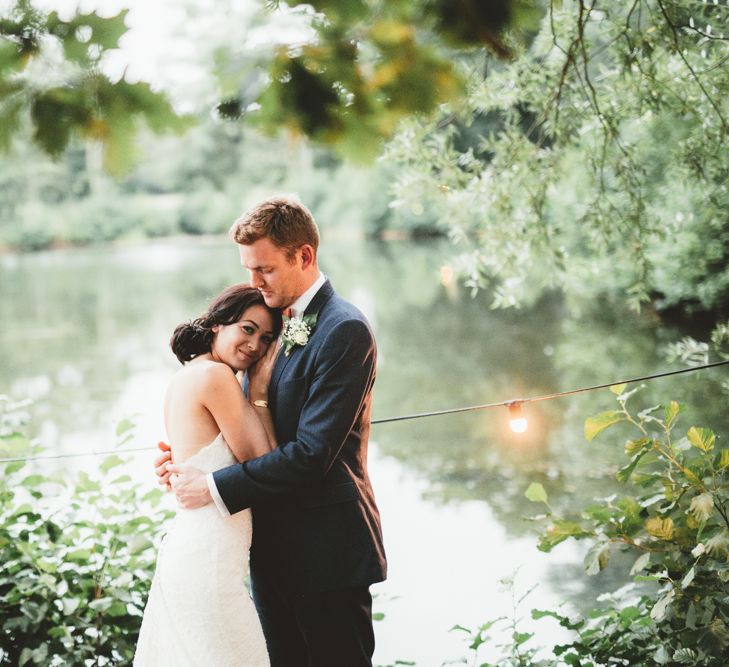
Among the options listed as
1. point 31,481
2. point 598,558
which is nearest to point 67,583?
point 31,481

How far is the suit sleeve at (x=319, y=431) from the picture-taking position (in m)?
2.20


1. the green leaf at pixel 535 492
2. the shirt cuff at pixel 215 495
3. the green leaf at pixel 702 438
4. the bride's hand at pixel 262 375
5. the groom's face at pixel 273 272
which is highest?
the groom's face at pixel 273 272

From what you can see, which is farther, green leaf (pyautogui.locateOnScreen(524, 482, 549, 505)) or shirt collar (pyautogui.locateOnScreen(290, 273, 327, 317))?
green leaf (pyautogui.locateOnScreen(524, 482, 549, 505))

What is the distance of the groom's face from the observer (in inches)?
91.9

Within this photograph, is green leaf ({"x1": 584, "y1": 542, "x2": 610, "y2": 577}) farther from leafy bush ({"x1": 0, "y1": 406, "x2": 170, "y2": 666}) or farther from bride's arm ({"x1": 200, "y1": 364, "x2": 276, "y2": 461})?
leafy bush ({"x1": 0, "y1": 406, "x2": 170, "y2": 666})

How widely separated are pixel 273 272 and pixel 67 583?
1.47 meters

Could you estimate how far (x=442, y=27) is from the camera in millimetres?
1307

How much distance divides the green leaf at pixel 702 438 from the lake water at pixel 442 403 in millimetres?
854

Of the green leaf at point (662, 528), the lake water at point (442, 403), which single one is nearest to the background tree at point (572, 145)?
the lake water at point (442, 403)

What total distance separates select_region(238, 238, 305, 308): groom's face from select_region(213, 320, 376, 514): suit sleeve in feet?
0.73

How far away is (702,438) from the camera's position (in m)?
2.45

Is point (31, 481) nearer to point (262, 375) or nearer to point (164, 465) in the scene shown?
point (164, 465)

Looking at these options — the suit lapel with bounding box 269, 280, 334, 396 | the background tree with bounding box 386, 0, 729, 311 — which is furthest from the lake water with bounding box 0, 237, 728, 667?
the suit lapel with bounding box 269, 280, 334, 396

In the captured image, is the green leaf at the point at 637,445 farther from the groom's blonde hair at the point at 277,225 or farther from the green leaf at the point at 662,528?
the groom's blonde hair at the point at 277,225
